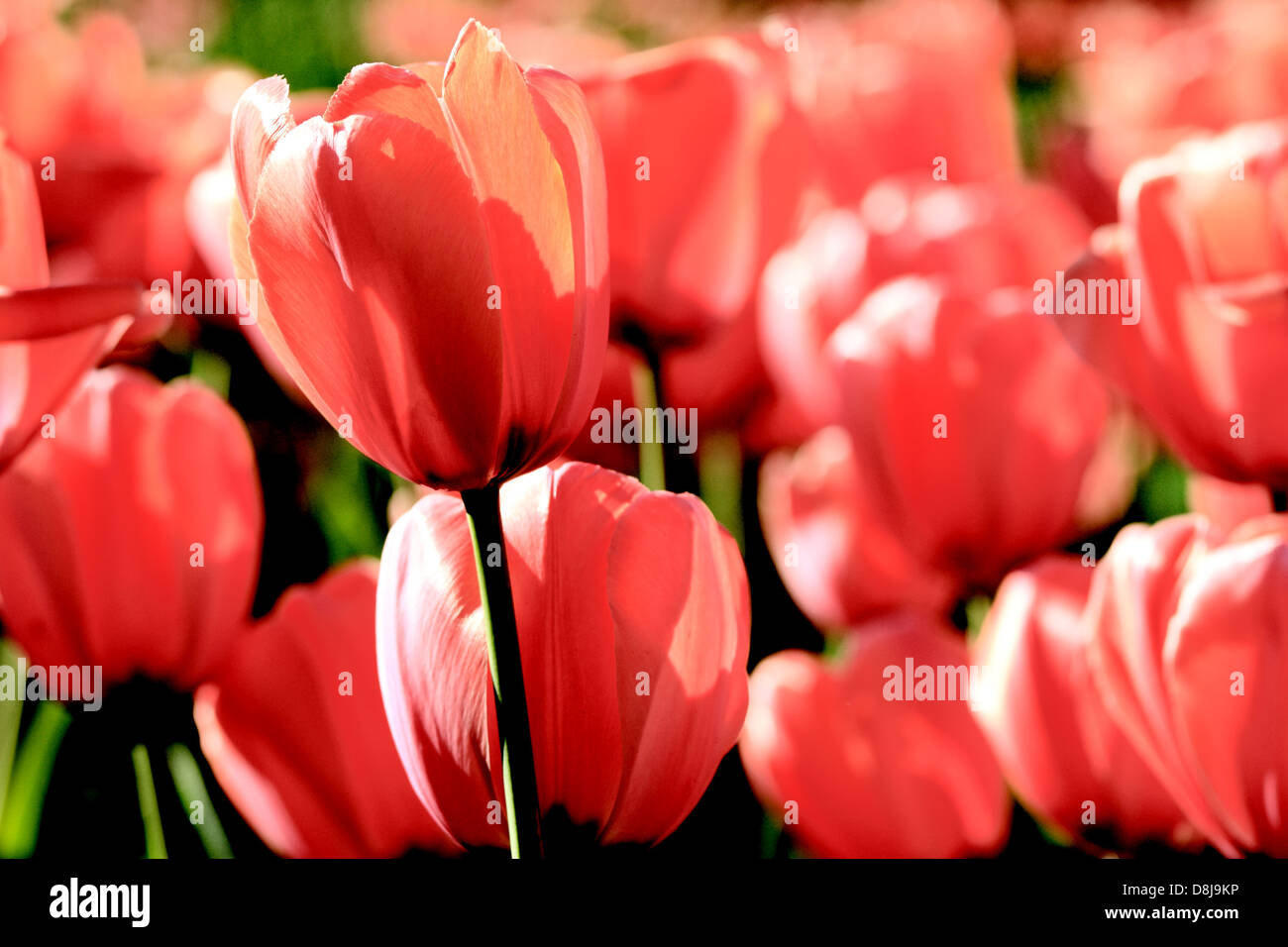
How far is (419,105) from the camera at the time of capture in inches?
8.6

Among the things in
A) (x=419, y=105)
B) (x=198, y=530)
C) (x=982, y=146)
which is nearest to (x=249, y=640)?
(x=198, y=530)

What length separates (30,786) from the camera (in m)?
0.35

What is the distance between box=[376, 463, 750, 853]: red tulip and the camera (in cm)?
24

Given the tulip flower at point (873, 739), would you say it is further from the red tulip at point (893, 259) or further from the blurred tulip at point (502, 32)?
the blurred tulip at point (502, 32)

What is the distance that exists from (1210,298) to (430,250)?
180mm

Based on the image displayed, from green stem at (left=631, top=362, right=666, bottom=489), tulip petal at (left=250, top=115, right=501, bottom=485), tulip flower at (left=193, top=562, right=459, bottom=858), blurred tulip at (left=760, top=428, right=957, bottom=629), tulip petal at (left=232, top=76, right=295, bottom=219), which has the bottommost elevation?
tulip flower at (left=193, top=562, right=459, bottom=858)

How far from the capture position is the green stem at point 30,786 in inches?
13.4

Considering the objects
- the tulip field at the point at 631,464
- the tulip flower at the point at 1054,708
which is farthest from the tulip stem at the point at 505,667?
the tulip flower at the point at 1054,708

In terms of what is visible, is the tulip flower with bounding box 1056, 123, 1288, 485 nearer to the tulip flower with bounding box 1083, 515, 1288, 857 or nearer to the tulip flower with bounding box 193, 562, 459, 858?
the tulip flower with bounding box 1083, 515, 1288, 857

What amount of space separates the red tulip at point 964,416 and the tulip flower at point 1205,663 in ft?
0.09

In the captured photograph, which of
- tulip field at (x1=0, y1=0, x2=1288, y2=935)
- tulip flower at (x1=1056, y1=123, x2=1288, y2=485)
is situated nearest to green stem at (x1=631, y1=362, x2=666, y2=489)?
tulip field at (x1=0, y1=0, x2=1288, y2=935)

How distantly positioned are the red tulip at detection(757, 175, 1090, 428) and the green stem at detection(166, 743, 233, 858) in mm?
183
